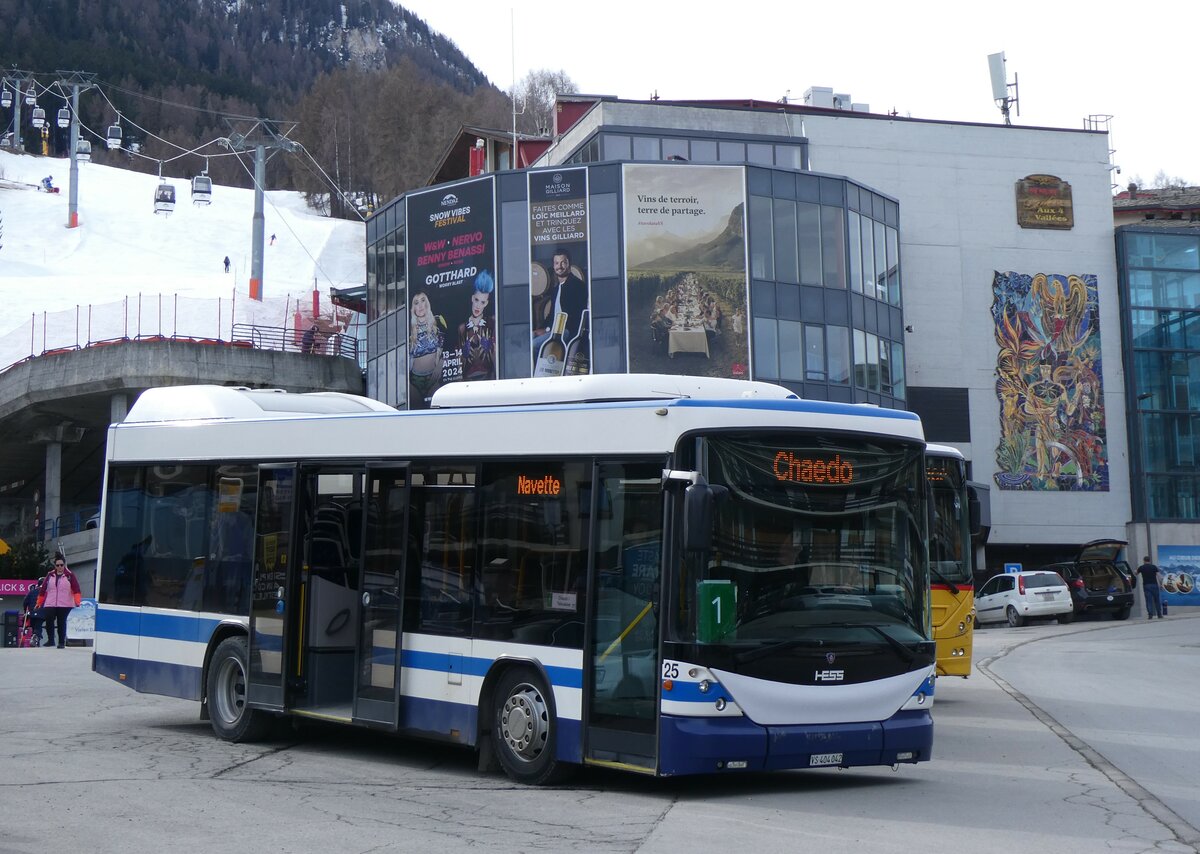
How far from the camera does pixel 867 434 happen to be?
1003cm

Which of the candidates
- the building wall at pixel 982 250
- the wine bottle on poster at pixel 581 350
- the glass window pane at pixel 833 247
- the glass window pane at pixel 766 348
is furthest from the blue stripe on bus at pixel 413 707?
the building wall at pixel 982 250

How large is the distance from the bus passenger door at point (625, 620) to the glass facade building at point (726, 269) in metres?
31.1

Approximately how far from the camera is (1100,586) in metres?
42.6

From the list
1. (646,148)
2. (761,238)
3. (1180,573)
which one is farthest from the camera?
(1180,573)

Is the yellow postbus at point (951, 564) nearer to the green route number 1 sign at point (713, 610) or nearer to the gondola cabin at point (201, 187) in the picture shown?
the green route number 1 sign at point (713, 610)

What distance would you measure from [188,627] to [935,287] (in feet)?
141

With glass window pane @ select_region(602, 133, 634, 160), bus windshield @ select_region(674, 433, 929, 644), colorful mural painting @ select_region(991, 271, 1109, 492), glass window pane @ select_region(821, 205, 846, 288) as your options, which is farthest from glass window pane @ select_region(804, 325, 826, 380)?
bus windshield @ select_region(674, 433, 929, 644)

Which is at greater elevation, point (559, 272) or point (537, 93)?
point (537, 93)

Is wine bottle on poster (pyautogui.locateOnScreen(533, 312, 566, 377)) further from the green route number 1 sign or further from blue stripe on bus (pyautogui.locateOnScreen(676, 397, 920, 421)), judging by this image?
the green route number 1 sign

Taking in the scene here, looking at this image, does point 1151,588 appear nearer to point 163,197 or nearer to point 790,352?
point 790,352

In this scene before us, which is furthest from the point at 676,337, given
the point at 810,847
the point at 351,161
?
the point at 351,161

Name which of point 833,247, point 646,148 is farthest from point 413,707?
point 646,148

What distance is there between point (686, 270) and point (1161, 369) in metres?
23.4

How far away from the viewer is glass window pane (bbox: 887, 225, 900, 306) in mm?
47844
